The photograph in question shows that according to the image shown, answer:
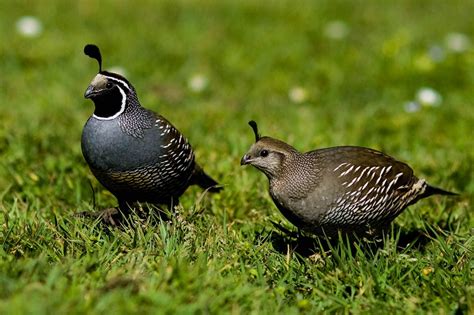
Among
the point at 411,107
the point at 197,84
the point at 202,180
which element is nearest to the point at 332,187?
the point at 202,180

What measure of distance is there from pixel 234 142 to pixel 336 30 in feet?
13.4

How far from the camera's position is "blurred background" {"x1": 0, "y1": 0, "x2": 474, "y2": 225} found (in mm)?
6684

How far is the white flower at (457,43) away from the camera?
9.90 metres

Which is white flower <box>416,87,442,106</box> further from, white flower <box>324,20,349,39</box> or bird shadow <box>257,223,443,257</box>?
bird shadow <box>257,223,443,257</box>

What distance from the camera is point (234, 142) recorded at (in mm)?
7125

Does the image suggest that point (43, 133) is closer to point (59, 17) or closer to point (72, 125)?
point (72, 125)

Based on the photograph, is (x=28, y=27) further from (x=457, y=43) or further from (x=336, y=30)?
(x=457, y=43)

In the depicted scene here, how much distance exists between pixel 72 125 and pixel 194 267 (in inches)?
149

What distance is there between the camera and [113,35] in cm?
1021

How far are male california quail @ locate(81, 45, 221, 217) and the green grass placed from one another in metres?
0.29

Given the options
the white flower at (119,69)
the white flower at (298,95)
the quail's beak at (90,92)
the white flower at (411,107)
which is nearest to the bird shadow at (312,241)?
the quail's beak at (90,92)


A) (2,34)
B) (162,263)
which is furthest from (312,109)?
(162,263)

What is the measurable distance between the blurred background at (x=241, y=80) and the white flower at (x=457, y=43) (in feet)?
0.07

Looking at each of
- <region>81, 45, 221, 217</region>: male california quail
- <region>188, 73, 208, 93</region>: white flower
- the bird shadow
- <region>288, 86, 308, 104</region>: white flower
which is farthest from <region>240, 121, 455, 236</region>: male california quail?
<region>188, 73, 208, 93</region>: white flower
